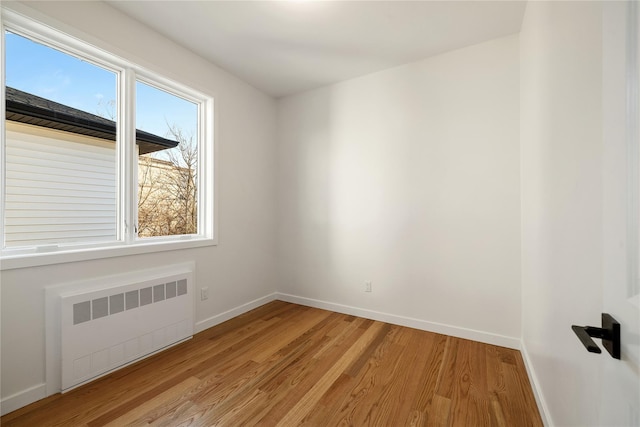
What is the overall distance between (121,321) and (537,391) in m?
2.83

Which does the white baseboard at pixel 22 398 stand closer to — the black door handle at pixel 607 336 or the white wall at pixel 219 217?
the white wall at pixel 219 217

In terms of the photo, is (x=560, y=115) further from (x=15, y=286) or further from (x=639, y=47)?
(x=15, y=286)

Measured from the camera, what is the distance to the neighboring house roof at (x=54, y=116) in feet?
5.40

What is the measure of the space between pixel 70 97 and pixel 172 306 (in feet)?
5.77

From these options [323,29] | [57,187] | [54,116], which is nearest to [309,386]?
[57,187]

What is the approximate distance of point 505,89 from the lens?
2256 millimetres

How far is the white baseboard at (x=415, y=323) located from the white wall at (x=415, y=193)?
0.01 meters

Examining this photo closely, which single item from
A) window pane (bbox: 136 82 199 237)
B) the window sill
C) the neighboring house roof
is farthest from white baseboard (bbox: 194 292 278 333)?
the neighboring house roof

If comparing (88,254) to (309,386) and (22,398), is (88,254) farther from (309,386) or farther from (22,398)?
(309,386)

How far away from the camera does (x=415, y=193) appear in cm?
264

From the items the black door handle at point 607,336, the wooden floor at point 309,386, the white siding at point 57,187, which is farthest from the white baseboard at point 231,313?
the black door handle at point 607,336

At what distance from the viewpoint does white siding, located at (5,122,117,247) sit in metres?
1.64

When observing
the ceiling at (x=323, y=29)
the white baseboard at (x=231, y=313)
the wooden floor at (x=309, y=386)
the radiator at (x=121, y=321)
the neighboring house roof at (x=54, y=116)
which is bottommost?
the wooden floor at (x=309, y=386)

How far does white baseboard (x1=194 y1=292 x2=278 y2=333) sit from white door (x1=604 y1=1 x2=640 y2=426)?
110 inches
